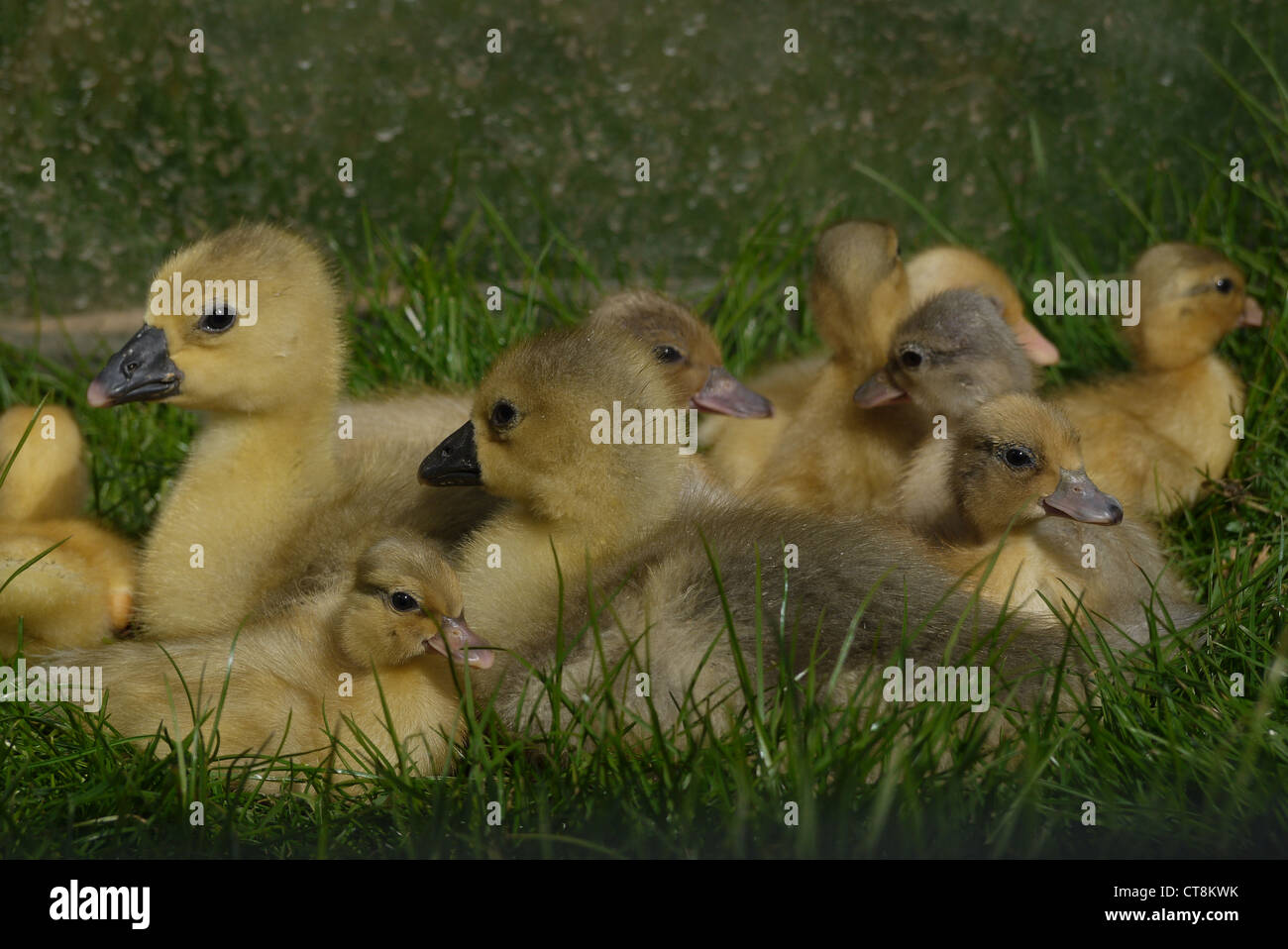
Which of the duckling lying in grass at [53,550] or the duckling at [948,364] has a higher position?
the duckling at [948,364]

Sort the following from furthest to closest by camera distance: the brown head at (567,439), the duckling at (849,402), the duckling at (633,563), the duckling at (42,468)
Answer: the duckling at (849,402)
the duckling at (42,468)
the brown head at (567,439)
the duckling at (633,563)

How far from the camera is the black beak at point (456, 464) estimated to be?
2.70 metres

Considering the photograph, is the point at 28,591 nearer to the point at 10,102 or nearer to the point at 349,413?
the point at 349,413

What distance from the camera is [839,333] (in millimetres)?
3564

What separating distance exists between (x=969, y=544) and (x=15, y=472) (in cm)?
207

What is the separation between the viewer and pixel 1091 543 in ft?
9.79

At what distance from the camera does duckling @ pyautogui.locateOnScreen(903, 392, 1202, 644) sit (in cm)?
280

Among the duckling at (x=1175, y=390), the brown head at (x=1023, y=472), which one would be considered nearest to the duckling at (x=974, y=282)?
the duckling at (x=1175, y=390)

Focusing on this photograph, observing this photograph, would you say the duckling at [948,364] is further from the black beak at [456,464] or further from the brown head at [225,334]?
the brown head at [225,334]

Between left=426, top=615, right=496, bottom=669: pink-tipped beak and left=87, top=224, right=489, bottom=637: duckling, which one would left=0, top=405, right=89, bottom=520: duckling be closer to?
left=87, top=224, right=489, bottom=637: duckling

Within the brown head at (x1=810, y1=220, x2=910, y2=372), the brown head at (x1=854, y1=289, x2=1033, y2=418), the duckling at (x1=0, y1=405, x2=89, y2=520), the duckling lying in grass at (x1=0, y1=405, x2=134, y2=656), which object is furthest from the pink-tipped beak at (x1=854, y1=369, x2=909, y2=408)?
the duckling at (x1=0, y1=405, x2=89, y2=520)

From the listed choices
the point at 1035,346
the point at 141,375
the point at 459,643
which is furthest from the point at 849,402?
the point at 141,375

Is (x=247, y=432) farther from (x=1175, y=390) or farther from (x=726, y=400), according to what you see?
(x=1175, y=390)

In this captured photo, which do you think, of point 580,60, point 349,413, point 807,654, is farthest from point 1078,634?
point 580,60
